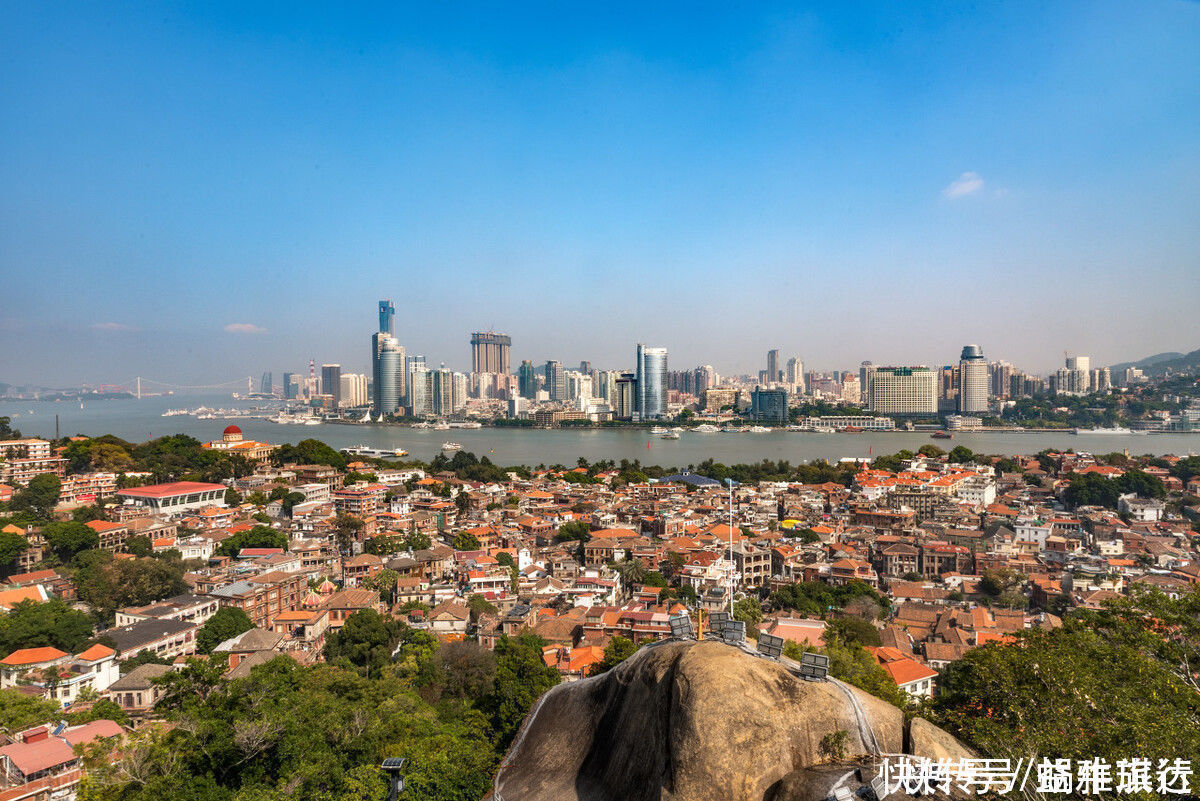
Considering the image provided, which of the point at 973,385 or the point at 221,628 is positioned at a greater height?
the point at 973,385

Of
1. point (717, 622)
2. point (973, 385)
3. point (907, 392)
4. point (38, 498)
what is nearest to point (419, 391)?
point (907, 392)

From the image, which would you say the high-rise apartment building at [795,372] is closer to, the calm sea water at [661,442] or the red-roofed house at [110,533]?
the calm sea water at [661,442]

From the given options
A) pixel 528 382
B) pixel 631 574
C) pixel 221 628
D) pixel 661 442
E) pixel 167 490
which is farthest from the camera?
pixel 528 382

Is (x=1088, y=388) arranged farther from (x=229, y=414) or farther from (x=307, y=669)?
(x=229, y=414)

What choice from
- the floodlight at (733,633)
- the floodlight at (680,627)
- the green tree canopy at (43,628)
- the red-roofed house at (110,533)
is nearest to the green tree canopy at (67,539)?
the red-roofed house at (110,533)

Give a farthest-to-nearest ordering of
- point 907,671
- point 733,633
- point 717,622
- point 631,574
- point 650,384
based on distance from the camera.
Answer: point 650,384 < point 631,574 < point 907,671 < point 717,622 < point 733,633

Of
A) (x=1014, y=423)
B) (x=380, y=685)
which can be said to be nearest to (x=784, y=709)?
(x=380, y=685)

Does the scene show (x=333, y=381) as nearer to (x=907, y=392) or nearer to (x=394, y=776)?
(x=907, y=392)

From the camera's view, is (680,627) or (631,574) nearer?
(680,627)

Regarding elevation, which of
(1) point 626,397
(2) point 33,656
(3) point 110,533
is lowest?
(2) point 33,656
